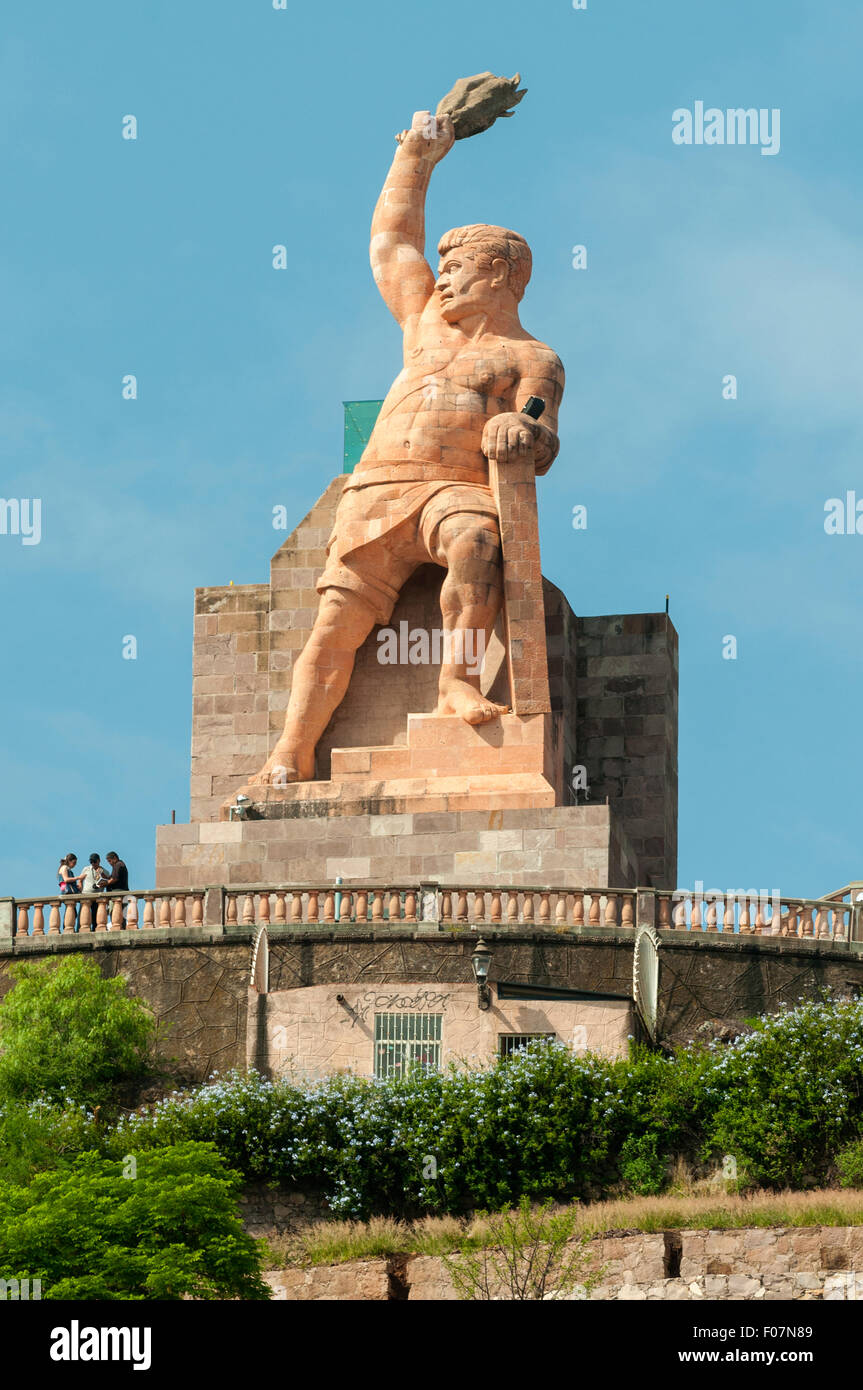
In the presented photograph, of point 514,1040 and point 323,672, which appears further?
point 323,672

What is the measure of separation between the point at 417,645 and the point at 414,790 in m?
3.62

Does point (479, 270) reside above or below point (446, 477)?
above

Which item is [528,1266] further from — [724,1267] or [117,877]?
[117,877]

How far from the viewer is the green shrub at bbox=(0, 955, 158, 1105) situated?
138 ft

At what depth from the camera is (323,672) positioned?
51312 millimetres

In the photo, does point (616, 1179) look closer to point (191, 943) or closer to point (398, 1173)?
point (398, 1173)

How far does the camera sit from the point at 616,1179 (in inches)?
1604

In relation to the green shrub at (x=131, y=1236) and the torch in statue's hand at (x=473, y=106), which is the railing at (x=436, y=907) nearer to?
the green shrub at (x=131, y=1236)

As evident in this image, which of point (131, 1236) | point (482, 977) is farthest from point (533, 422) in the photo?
point (131, 1236)

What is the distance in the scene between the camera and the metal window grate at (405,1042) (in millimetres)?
42375

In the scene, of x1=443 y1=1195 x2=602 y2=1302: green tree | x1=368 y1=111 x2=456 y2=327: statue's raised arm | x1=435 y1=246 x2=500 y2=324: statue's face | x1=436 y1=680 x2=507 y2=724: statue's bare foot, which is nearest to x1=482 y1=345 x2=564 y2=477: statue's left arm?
x1=435 y1=246 x2=500 y2=324: statue's face

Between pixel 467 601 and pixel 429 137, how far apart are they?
32.0 ft

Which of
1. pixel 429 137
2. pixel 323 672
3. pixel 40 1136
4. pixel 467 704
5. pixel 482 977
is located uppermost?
pixel 429 137
